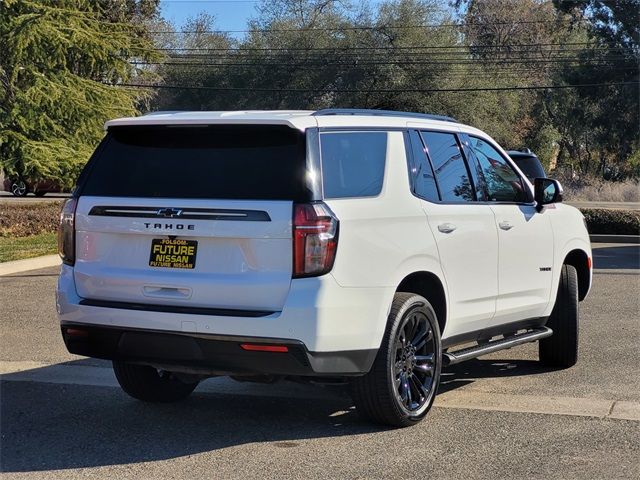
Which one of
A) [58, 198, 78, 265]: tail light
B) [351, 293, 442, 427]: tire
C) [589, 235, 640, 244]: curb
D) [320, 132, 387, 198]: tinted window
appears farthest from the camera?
[589, 235, 640, 244]: curb

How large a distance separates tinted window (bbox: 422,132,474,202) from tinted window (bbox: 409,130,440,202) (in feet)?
0.27

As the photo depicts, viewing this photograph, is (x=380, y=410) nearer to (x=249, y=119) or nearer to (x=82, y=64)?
(x=249, y=119)

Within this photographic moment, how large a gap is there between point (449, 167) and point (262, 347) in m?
2.18

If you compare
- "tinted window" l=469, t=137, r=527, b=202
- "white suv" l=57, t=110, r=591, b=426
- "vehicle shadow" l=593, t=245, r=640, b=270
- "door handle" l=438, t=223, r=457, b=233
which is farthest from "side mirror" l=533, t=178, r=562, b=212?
"vehicle shadow" l=593, t=245, r=640, b=270

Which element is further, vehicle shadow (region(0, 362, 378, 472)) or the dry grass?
the dry grass

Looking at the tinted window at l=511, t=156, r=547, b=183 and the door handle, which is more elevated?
the tinted window at l=511, t=156, r=547, b=183

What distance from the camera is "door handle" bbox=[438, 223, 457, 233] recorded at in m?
6.14

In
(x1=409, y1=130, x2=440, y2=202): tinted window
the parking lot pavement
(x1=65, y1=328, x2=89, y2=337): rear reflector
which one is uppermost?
(x1=409, y1=130, x2=440, y2=202): tinted window

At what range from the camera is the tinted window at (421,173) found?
20.0 feet

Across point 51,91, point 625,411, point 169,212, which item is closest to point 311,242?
point 169,212

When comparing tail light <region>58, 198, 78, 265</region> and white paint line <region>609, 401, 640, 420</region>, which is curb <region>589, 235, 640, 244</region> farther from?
tail light <region>58, 198, 78, 265</region>

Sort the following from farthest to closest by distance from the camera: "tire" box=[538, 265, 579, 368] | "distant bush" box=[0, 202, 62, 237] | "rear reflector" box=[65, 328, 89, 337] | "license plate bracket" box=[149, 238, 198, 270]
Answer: "distant bush" box=[0, 202, 62, 237] → "tire" box=[538, 265, 579, 368] → "rear reflector" box=[65, 328, 89, 337] → "license plate bracket" box=[149, 238, 198, 270]

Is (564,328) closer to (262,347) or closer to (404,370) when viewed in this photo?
(404,370)

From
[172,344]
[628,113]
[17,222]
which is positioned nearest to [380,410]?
[172,344]
